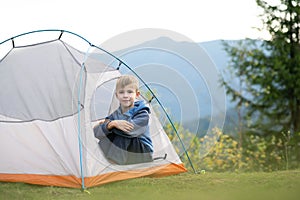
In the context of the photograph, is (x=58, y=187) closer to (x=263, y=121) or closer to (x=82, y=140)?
(x=82, y=140)

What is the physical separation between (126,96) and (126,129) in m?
0.26

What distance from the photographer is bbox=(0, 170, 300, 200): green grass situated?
11.0 feet

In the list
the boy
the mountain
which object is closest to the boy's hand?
the boy

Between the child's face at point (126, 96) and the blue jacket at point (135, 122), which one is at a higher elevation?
the child's face at point (126, 96)

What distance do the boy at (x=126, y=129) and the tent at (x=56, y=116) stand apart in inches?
2.7

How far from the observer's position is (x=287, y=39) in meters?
7.74

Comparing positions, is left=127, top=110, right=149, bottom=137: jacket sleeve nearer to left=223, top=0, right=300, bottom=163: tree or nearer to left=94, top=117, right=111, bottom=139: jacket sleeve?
left=94, top=117, right=111, bottom=139: jacket sleeve

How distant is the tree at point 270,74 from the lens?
760 cm

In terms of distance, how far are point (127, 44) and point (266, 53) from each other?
4.53 meters

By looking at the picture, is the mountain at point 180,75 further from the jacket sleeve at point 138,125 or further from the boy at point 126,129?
the jacket sleeve at point 138,125

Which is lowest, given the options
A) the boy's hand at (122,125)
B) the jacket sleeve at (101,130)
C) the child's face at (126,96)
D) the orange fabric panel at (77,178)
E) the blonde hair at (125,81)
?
the orange fabric panel at (77,178)

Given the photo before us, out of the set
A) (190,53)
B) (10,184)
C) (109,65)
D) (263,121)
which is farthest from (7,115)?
(263,121)

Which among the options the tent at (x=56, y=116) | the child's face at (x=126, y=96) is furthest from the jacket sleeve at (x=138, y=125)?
the tent at (x=56, y=116)

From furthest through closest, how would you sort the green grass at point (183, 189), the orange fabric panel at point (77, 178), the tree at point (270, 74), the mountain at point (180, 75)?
the tree at point (270, 74), the mountain at point (180, 75), the orange fabric panel at point (77, 178), the green grass at point (183, 189)
